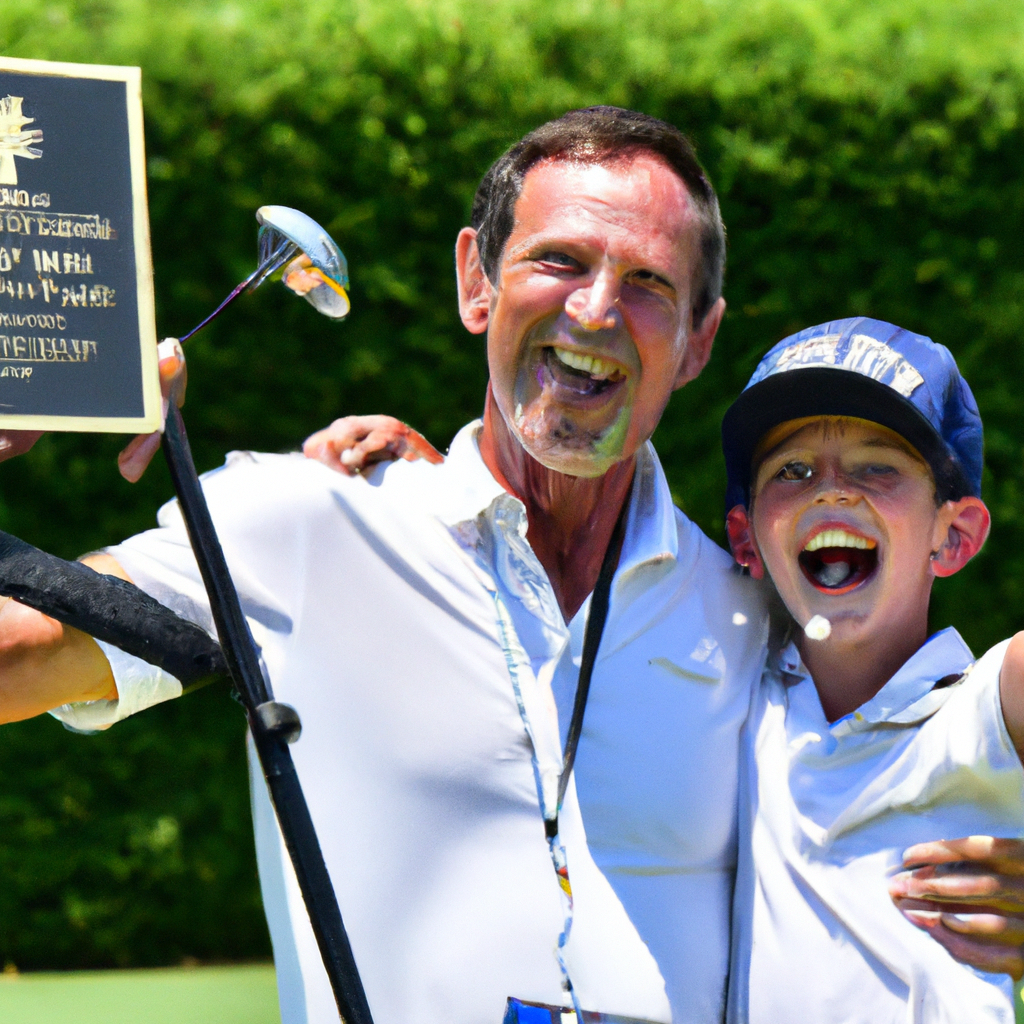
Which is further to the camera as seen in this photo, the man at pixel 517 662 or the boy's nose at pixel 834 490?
the boy's nose at pixel 834 490

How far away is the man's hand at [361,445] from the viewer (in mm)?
2061

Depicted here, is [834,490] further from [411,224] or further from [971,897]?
[411,224]

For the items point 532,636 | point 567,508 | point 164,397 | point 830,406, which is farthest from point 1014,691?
point 164,397

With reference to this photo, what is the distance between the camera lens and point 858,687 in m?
2.01

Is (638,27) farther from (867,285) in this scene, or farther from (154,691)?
(154,691)

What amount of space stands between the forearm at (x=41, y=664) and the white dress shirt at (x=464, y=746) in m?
0.08

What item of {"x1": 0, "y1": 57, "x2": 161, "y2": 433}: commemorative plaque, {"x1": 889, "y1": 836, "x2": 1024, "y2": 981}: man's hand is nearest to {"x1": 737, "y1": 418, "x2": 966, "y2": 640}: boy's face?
{"x1": 889, "y1": 836, "x2": 1024, "y2": 981}: man's hand

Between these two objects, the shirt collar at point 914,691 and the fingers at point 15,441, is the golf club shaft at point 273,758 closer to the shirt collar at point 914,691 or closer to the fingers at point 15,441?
the fingers at point 15,441

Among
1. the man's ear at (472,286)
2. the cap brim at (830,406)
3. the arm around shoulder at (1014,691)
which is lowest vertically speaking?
the arm around shoulder at (1014,691)

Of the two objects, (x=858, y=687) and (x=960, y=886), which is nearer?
(x=960, y=886)

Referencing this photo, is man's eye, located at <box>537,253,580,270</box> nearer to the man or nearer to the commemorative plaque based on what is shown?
the man

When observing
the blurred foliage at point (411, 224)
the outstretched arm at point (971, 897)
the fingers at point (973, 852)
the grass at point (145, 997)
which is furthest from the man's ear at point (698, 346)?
the grass at point (145, 997)

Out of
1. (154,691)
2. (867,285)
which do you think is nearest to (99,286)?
(154,691)

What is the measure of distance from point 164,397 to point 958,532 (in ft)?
4.22
